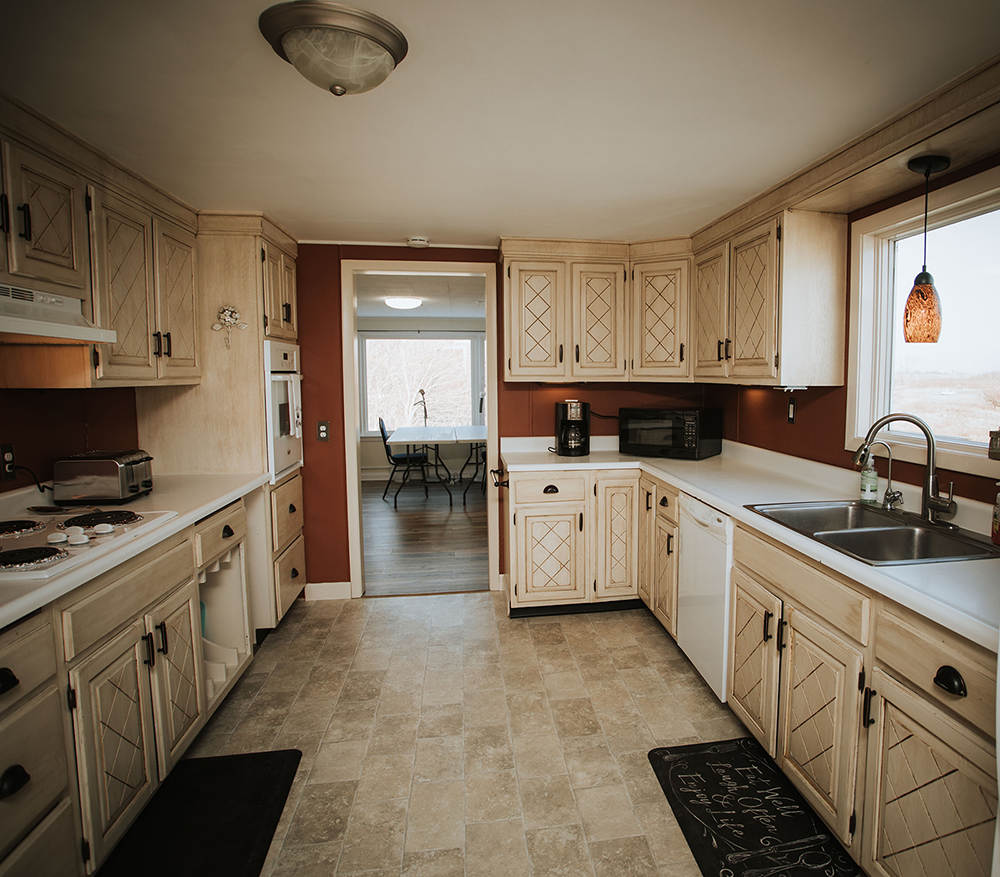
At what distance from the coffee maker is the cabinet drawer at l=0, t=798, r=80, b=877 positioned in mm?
2713

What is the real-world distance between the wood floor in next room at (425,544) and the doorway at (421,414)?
0.01 m

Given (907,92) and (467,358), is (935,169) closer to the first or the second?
(907,92)

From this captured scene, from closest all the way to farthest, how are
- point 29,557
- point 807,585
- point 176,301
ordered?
point 29,557 < point 807,585 < point 176,301

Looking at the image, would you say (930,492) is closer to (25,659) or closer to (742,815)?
(742,815)

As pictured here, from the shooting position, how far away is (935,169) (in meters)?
1.83

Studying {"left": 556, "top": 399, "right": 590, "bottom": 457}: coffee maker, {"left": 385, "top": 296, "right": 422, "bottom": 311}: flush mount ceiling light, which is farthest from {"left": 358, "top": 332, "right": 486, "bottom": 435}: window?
{"left": 556, "top": 399, "right": 590, "bottom": 457}: coffee maker

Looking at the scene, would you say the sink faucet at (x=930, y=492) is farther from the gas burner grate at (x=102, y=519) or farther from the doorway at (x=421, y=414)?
the gas burner grate at (x=102, y=519)

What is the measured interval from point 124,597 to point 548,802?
5.01ft

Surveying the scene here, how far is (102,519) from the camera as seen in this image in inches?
74.4

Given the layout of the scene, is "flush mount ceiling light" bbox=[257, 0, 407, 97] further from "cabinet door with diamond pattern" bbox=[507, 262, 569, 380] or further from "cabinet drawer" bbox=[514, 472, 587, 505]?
"cabinet drawer" bbox=[514, 472, 587, 505]

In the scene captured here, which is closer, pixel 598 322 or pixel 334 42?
pixel 334 42

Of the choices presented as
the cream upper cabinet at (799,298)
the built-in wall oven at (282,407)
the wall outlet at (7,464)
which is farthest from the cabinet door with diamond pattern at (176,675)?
the cream upper cabinet at (799,298)

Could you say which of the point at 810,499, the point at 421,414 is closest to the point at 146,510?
the point at 810,499

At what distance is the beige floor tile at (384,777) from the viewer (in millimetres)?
1886
